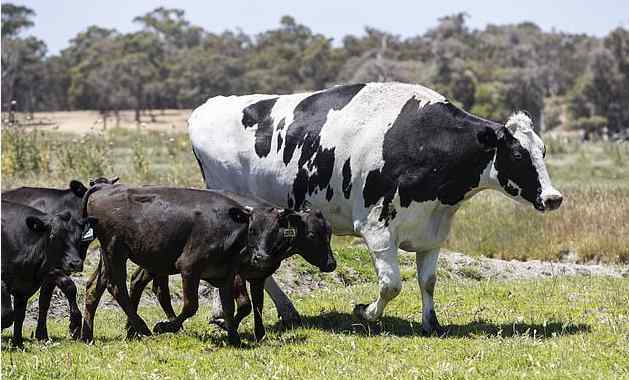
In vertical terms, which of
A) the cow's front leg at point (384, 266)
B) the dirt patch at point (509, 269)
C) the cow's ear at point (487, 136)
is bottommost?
the dirt patch at point (509, 269)

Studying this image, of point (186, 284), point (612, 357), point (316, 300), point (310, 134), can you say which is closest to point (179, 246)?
point (186, 284)

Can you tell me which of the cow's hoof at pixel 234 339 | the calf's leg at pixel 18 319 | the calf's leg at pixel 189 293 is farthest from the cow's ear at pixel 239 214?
the calf's leg at pixel 18 319

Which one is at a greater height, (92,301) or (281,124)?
(281,124)

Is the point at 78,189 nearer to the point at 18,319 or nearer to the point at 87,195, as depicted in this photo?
the point at 87,195

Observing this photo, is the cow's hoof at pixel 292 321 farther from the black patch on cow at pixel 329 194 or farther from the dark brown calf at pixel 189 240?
the black patch on cow at pixel 329 194

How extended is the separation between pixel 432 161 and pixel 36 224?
4.08m

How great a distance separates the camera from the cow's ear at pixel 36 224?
9.41 metres

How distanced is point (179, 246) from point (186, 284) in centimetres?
43

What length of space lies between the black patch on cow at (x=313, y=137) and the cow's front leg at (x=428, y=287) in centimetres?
139

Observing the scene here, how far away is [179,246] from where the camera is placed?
32.7ft

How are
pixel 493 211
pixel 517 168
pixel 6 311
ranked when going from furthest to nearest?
pixel 493 211, pixel 517 168, pixel 6 311

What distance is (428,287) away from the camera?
10.9 metres

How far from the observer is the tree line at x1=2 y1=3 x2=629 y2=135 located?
8069cm

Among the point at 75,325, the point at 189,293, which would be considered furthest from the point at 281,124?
the point at 75,325
